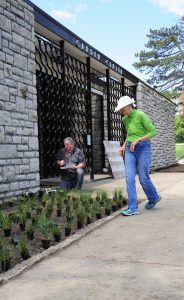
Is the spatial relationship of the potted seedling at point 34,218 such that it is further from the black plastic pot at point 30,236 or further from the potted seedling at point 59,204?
the black plastic pot at point 30,236

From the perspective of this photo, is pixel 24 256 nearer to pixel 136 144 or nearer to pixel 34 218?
pixel 34 218

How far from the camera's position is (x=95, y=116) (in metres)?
Result: 14.9

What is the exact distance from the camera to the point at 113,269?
3.49m

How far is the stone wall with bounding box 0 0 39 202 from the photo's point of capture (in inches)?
285

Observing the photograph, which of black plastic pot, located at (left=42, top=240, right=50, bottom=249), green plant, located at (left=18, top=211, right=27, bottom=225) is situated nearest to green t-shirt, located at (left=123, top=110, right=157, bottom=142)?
green plant, located at (left=18, top=211, right=27, bottom=225)

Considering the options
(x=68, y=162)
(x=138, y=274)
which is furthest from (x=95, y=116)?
(x=138, y=274)

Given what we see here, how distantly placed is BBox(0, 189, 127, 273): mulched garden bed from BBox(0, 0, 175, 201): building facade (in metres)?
0.85

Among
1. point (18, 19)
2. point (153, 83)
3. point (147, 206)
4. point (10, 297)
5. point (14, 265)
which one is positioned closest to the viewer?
point (10, 297)

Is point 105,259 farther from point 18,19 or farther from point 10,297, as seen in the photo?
point 18,19

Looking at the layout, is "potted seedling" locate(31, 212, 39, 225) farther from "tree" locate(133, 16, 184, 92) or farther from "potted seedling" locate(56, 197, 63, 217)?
"tree" locate(133, 16, 184, 92)

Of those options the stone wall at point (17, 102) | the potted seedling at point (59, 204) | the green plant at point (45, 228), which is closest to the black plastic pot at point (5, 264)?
the green plant at point (45, 228)

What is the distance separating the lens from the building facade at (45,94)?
741 cm

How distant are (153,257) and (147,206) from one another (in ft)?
8.93

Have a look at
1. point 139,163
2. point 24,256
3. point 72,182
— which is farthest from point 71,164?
point 24,256
